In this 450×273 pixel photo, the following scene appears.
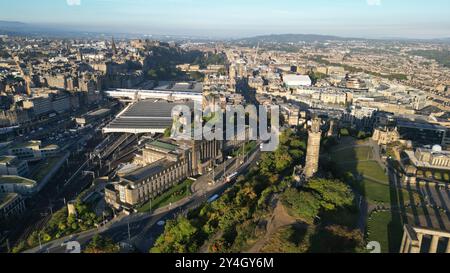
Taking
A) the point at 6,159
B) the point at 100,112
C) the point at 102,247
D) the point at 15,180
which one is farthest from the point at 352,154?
the point at 100,112

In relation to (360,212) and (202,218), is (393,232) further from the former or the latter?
(202,218)

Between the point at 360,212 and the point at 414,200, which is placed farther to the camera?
the point at 414,200

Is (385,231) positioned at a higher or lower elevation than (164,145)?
lower

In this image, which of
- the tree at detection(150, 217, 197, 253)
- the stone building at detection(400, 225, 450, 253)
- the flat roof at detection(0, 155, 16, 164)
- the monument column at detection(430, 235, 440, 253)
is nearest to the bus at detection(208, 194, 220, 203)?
the tree at detection(150, 217, 197, 253)

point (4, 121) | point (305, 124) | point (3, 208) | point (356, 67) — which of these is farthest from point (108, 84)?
point (356, 67)

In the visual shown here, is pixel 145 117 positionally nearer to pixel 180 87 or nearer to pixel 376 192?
pixel 180 87

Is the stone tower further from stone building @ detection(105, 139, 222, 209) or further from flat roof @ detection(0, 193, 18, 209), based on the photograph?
flat roof @ detection(0, 193, 18, 209)

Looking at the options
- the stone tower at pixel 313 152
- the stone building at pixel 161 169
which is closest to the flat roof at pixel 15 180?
the stone building at pixel 161 169
